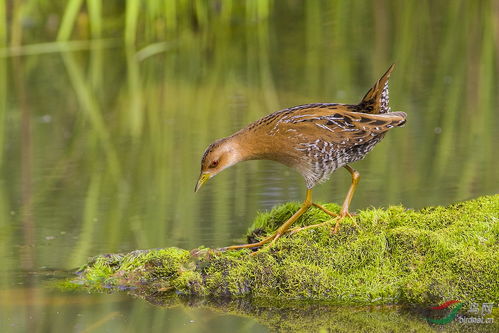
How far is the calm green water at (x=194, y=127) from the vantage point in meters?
6.45

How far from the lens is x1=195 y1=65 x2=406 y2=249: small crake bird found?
602 centimetres

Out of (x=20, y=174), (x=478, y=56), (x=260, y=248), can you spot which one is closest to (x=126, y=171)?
(x=20, y=174)

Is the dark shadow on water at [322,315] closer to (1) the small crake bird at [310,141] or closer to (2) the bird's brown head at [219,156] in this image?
(1) the small crake bird at [310,141]

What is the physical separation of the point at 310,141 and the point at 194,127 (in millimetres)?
4288

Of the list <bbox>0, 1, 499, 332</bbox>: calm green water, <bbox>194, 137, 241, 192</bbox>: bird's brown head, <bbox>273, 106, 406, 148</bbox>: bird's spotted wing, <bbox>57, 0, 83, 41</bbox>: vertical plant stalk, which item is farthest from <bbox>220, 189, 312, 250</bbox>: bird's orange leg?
<bbox>57, 0, 83, 41</bbox>: vertical plant stalk

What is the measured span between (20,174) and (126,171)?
924 millimetres

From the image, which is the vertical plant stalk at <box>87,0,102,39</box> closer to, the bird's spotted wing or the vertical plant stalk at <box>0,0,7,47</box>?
the vertical plant stalk at <box>0,0,7,47</box>

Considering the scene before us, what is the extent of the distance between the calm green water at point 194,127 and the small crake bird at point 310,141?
2.34 ft

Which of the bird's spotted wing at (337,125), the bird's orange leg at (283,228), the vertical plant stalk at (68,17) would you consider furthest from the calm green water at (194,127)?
the bird's spotted wing at (337,125)

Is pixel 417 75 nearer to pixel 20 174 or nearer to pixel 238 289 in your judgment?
pixel 20 174

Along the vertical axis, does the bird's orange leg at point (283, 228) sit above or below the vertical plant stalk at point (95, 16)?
below

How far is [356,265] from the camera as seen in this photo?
222 inches

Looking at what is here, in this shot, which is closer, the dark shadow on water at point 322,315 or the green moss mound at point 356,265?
the dark shadow on water at point 322,315

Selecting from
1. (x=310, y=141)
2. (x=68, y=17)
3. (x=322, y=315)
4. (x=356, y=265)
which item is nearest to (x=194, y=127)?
(x=68, y=17)
